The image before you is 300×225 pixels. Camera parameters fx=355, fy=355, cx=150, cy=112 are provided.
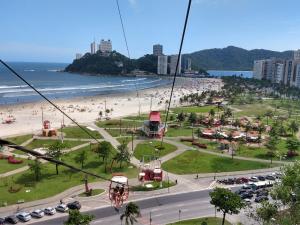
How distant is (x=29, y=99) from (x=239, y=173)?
77051 mm

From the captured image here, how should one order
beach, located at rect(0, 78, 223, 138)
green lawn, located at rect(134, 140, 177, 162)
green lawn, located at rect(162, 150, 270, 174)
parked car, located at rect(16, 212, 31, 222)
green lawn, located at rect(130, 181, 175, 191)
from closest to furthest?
parked car, located at rect(16, 212, 31, 222)
green lawn, located at rect(130, 181, 175, 191)
green lawn, located at rect(162, 150, 270, 174)
green lawn, located at rect(134, 140, 177, 162)
beach, located at rect(0, 78, 223, 138)

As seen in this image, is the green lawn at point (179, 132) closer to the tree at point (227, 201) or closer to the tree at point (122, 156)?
the tree at point (122, 156)

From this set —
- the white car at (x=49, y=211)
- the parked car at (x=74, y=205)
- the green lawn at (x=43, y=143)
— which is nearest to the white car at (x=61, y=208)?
the parked car at (x=74, y=205)

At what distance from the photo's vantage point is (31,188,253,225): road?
24938mm

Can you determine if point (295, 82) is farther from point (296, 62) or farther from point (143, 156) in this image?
point (143, 156)

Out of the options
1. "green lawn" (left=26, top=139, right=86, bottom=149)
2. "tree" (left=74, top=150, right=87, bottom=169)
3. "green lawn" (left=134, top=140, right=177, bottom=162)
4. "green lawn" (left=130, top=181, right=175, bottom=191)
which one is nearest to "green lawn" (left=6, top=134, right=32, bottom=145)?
"green lawn" (left=26, top=139, right=86, bottom=149)

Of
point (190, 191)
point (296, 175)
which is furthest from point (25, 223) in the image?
point (296, 175)

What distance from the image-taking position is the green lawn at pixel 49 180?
29406 mm

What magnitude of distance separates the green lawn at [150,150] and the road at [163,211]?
12.3m

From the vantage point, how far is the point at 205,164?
127 ft

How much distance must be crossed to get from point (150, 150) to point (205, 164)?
8.38 meters

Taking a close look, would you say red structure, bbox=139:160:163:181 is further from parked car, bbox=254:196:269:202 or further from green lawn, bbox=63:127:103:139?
green lawn, bbox=63:127:103:139

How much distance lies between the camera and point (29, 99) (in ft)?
327

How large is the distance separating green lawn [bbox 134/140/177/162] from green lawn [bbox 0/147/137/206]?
521 cm
